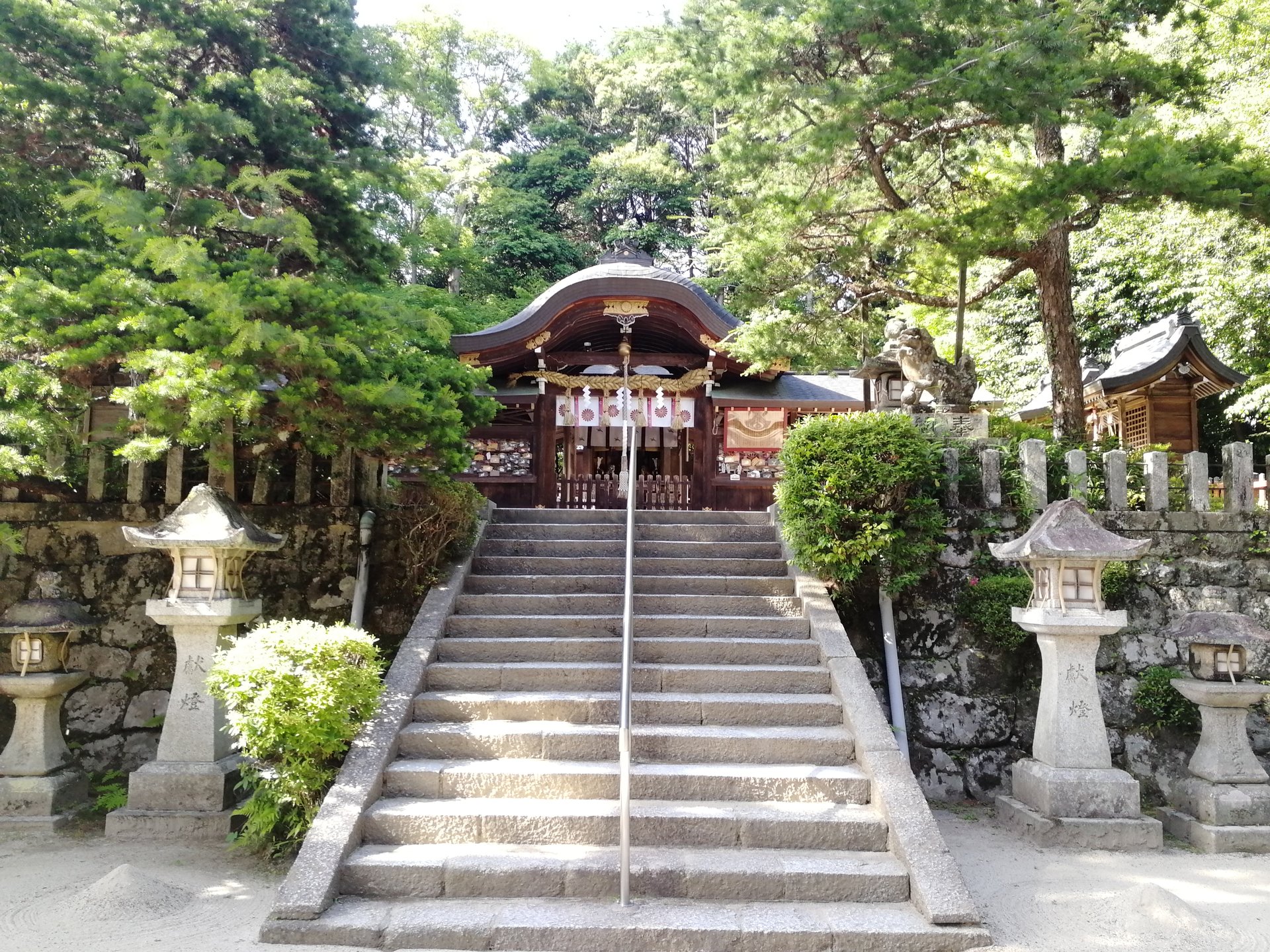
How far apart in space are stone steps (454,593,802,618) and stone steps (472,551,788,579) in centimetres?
54

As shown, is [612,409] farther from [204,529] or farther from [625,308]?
[204,529]

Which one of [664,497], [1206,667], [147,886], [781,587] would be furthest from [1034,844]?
[664,497]

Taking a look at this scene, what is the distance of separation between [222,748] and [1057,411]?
8875mm

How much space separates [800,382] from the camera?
13227 millimetres

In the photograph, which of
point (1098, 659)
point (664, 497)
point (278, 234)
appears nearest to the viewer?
point (278, 234)

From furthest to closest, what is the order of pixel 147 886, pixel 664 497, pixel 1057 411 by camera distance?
pixel 664 497, pixel 1057 411, pixel 147 886

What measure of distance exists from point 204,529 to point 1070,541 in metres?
5.83

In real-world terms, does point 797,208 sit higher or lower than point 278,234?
higher

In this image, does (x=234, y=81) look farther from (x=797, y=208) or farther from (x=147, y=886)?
(x=147, y=886)

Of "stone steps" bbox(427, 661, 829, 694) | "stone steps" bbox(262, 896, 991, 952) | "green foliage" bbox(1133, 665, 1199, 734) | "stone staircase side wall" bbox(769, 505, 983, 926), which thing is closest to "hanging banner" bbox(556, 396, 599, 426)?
"stone staircase side wall" bbox(769, 505, 983, 926)

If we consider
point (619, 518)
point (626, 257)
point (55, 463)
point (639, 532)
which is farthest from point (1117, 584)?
point (626, 257)

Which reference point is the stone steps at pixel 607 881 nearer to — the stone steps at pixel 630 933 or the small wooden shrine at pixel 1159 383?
the stone steps at pixel 630 933

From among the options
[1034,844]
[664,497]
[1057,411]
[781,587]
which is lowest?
[1034,844]

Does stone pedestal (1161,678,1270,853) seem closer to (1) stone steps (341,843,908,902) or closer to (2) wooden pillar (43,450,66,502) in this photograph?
(1) stone steps (341,843,908,902)
